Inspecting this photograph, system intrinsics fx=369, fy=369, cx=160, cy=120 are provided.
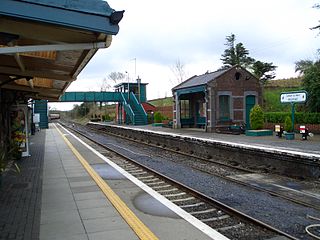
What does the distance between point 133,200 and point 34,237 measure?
8.93 ft

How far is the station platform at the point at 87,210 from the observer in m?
5.55

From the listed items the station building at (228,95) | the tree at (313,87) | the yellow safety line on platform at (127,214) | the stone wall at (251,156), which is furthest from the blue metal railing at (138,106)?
the yellow safety line on platform at (127,214)

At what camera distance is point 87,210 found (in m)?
6.85

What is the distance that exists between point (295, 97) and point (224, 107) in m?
8.16

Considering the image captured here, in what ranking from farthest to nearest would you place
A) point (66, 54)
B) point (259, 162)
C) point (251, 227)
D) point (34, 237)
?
point (259, 162), point (66, 54), point (251, 227), point (34, 237)

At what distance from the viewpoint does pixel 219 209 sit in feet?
24.8

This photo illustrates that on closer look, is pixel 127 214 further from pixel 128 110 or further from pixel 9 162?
pixel 128 110

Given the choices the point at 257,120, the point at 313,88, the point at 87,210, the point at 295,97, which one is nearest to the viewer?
the point at 87,210

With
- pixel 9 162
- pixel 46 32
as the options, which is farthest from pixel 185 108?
pixel 46 32

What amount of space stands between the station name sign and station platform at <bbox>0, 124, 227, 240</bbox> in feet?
49.7

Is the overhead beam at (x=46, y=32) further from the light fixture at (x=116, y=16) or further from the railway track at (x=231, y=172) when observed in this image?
the railway track at (x=231, y=172)

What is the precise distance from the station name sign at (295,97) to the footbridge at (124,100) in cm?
2501

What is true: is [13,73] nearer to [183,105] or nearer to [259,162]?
[259,162]

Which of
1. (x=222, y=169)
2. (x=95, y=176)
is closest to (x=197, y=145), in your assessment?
(x=222, y=169)
